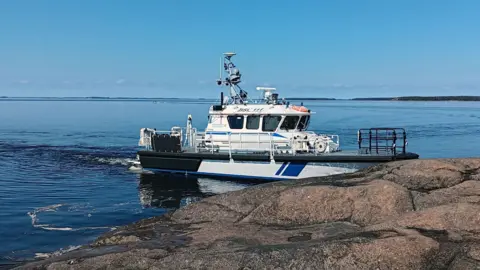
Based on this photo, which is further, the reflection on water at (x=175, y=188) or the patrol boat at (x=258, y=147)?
the patrol boat at (x=258, y=147)

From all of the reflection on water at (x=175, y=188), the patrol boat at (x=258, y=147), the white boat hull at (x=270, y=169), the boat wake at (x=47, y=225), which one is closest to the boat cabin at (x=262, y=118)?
the patrol boat at (x=258, y=147)

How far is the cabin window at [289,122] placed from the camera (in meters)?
18.5

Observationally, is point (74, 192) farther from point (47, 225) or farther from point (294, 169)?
point (294, 169)

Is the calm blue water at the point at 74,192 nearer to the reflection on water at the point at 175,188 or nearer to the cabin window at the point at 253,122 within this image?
the reflection on water at the point at 175,188

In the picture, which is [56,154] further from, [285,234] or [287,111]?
[285,234]

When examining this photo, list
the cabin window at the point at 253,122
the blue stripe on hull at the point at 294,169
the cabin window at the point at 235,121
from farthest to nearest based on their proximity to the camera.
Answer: the cabin window at the point at 235,121 < the cabin window at the point at 253,122 < the blue stripe on hull at the point at 294,169

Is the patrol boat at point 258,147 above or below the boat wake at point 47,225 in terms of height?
above

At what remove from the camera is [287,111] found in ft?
60.6

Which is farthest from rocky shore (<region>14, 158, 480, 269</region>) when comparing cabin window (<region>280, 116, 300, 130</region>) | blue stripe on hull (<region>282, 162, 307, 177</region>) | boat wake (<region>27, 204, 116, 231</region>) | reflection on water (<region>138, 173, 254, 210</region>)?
cabin window (<region>280, 116, 300, 130</region>)

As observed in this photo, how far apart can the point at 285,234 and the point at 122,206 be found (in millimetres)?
9371

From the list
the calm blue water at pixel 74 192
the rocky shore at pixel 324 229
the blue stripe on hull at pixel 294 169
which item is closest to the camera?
the rocky shore at pixel 324 229

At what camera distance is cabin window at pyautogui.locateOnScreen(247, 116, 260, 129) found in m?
18.8

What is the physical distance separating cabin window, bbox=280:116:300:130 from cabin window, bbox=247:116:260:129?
37.4 inches

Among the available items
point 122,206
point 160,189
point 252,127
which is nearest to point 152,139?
point 160,189
